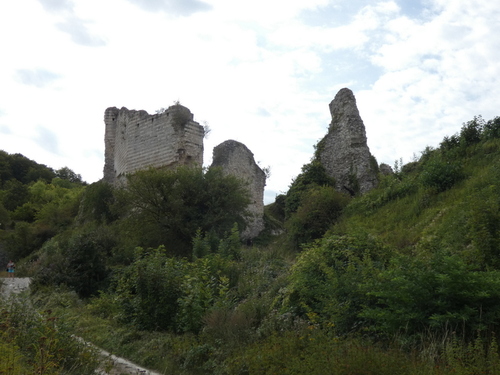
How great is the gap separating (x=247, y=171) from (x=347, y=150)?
22.0 feet

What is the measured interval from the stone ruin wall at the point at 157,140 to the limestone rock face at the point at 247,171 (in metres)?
1.10

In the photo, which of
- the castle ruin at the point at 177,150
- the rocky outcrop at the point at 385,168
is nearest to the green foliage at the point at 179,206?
the castle ruin at the point at 177,150

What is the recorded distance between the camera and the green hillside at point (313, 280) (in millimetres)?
→ 5504

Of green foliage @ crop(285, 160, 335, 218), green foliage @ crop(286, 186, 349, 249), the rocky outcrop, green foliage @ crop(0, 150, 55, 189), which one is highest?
green foliage @ crop(0, 150, 55, 189)


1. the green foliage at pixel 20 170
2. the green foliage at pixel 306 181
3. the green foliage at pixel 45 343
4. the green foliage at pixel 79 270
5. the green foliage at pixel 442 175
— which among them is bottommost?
the green foliage at pixel 45 343

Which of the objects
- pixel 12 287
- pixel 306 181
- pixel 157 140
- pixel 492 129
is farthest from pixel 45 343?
pixel 157 140

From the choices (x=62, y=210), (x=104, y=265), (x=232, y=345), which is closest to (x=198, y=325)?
(x=232, y=345)

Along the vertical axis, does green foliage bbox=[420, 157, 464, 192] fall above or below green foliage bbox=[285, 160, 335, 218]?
below

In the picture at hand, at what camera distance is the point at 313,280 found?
7844 mm

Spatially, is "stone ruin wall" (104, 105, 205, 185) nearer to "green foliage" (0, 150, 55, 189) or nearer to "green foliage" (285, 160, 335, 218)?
"green foliage" (285, 160, 335, 218)

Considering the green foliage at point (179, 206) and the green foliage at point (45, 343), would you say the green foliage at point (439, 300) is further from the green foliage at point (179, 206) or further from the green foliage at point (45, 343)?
the green foliage at point (179, 206)

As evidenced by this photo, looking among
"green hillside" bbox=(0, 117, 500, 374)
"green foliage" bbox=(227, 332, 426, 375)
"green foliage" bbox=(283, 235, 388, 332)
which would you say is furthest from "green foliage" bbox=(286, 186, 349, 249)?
"green foliage" bbox=(227, 332, 426, 375)

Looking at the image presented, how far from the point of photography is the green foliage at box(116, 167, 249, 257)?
18.0 m

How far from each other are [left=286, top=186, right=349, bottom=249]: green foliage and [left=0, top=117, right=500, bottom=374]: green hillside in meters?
0.04
